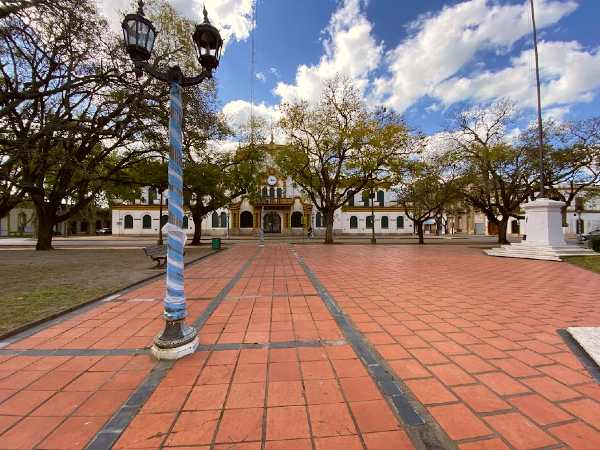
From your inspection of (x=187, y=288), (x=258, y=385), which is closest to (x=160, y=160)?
(x=187, y=288)

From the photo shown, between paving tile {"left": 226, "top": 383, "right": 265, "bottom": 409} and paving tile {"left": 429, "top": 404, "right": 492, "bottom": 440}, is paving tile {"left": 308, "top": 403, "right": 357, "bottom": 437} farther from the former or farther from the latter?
paving tile {"left": 429, "top": 404, "right": 492, "bottom": 440}

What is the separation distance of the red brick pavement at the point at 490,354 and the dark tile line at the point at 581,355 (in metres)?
0.07

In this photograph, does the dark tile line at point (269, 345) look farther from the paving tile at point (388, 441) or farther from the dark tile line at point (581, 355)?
the dark tile line at point (581, 355)

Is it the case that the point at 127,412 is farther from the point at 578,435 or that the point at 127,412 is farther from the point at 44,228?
the point at 44,228

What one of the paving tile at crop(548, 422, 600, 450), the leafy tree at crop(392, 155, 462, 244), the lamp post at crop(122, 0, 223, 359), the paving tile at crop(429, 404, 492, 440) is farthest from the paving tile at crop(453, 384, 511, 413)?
the leafy tree at crop(392, 155, 462, 244)

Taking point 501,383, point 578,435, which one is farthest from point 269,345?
point 578,435

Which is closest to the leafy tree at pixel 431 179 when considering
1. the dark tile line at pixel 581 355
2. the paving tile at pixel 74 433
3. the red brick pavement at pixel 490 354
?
the red brick pavement at pixel 490 354

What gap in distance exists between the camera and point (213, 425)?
6.74 feet

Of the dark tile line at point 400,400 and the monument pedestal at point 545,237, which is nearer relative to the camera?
the dark tile line at point 400,400

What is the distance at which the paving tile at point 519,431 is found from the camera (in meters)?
1.83

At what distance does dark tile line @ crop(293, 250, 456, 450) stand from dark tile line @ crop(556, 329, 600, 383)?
1908mm

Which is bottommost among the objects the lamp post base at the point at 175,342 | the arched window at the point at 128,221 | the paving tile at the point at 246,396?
the paving tile at the point at 246,396

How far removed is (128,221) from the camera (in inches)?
1629

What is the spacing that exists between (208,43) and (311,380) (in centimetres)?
406
